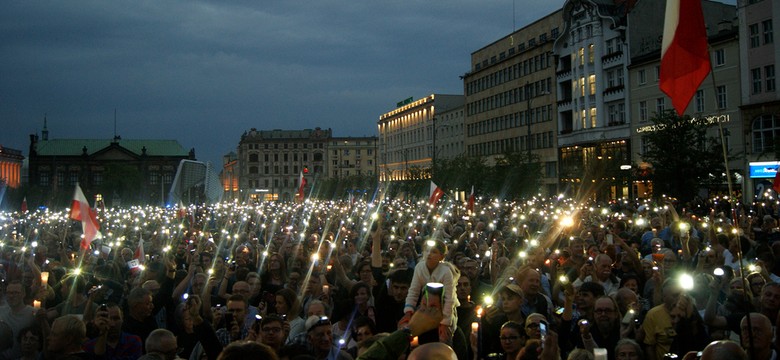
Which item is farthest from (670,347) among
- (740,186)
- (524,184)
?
(524,184)

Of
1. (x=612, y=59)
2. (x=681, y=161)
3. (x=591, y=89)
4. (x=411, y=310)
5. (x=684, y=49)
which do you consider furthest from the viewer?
(x=591, y=89)

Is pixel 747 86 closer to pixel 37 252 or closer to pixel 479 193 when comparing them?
pixel 479 193

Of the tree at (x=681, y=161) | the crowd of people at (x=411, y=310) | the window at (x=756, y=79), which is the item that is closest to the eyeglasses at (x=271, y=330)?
the crowd of people at (x=411, y=310)

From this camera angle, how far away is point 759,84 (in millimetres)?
43812

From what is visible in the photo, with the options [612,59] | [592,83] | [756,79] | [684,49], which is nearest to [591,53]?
[592,83]

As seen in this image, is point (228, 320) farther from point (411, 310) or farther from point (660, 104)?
point (660, 104)

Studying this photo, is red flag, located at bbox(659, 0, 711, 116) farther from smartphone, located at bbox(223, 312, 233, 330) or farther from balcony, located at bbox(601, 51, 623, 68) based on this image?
balcony, located at bbox(601, 51, 623, 68)

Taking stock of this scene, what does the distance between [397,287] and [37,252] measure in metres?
8.75

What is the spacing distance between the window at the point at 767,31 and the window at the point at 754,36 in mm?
503

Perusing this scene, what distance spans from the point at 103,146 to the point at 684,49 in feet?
550

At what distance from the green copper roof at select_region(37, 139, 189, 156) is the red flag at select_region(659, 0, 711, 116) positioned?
525 feet

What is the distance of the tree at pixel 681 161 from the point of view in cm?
3431

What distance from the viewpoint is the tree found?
3431cm

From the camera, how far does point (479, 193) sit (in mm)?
60312
